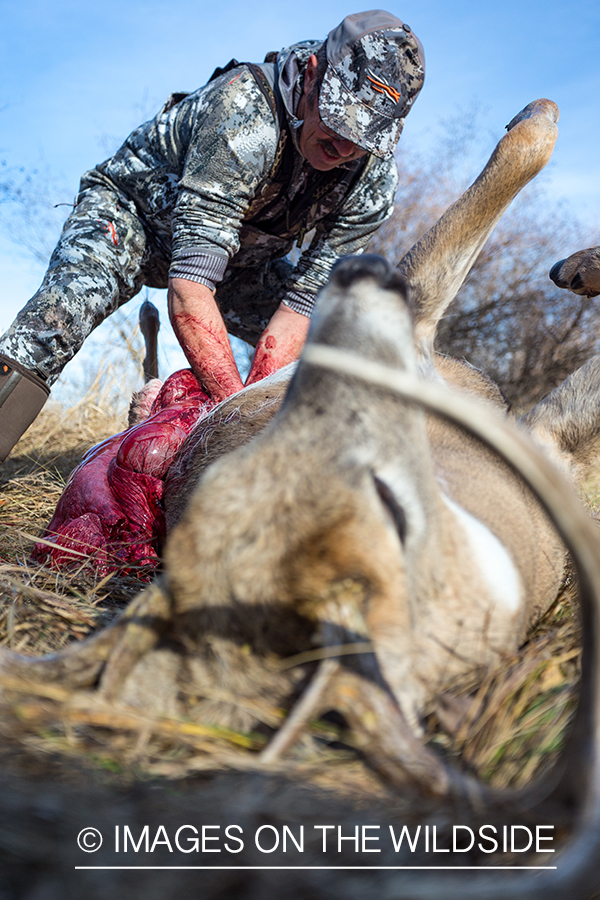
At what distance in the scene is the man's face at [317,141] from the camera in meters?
3.78

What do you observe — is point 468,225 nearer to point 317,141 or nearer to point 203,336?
point 203,336

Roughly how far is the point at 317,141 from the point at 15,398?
2342 mm

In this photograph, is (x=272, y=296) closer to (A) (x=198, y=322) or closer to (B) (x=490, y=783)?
(A) (x=198, y=322)

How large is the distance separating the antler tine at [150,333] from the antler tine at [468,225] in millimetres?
3828

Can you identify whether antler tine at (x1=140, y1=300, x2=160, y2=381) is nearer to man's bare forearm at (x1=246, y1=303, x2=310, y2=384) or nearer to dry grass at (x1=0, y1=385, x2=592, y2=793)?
man's bare forearm at (x1=246, y1=303, x2=310, y2=384)

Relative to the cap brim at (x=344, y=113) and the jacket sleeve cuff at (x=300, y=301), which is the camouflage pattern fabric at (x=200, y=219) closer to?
the jacket sleeve cuff at (x=300, y=301)

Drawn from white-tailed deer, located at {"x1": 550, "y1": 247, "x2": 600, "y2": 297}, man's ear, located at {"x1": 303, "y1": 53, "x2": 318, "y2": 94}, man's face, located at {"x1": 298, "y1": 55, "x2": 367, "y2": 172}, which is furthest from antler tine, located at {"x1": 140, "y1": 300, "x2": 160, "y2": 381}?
white-tailed deer, located at {"x1": 550, "y1": 247, "x2": 600, "y2": 297}

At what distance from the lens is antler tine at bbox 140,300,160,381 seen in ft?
19.3

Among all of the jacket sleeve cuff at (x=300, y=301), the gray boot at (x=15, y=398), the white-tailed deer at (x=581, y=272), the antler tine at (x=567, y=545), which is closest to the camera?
the antler tine at (x=567, y=545)

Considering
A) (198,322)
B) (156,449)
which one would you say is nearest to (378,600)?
(156,449)

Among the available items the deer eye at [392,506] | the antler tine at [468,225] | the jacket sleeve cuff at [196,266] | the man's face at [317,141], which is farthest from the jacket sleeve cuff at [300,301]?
the deer eye at [392,506]

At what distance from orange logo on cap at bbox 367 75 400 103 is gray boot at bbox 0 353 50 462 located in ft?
8.20

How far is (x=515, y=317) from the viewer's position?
9750 mm

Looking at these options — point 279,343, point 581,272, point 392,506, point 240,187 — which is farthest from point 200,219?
point 392,506
